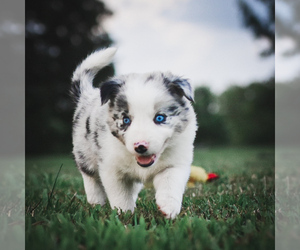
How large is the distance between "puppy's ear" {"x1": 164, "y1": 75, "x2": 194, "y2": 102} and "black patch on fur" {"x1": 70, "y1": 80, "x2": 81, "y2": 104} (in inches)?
64.1

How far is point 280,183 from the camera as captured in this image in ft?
14.2

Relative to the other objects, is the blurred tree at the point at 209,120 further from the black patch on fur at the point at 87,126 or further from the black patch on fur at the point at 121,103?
the black patch on fur at the point at 121,103

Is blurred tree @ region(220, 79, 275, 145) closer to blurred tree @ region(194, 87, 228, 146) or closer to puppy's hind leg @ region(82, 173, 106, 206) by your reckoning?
blurred tree @ region(194, 87, 228, 146)

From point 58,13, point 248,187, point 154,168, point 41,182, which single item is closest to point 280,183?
point 248,187

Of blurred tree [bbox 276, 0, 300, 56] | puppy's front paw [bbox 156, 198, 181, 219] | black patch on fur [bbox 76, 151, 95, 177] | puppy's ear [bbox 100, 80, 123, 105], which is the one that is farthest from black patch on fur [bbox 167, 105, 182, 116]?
blurred tree [bbox 276, 0, 300, 56]

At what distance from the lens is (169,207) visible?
8.89 ft

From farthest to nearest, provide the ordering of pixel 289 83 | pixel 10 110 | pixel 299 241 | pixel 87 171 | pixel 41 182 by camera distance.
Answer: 1. pixel 289 83
2. pixel 10 110
3. pixel 41 182
4. pixel 87 171
5. pixel 299 241

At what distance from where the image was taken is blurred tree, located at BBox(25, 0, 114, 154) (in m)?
13.5

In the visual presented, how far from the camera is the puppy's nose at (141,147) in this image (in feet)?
8.23

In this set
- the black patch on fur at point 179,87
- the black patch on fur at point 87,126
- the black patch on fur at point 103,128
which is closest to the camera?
the black patch on fur at point 179,87

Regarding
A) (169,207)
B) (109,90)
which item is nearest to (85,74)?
(109,90)

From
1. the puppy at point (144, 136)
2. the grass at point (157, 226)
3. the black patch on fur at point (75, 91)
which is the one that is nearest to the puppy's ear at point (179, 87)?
the puppy at point (144, 136)

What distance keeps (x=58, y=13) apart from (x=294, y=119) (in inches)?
399

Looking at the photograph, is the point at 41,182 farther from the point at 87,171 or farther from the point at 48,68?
the point at 48,68
